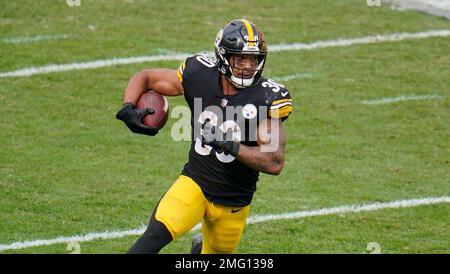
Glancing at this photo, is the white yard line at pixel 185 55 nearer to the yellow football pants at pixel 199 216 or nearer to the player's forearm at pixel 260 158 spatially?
the yellow football pants at pixel 199 216

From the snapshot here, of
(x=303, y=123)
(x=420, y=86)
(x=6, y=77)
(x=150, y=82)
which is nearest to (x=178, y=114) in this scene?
(x=303, y=123)

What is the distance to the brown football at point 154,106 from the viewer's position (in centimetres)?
685

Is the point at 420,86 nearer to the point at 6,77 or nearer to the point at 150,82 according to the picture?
the point at 6,77

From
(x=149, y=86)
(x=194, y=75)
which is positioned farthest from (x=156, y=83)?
(x=194, y=75)

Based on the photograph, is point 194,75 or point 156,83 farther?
point 156,83

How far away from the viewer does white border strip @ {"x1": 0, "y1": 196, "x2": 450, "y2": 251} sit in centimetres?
773

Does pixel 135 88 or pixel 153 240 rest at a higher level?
pixel 135 88

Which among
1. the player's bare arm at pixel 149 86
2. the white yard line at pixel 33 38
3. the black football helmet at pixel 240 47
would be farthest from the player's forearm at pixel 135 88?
the white yard line at pixel 33 38

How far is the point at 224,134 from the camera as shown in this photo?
21.5 ft

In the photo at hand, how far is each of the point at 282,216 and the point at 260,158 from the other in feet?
7.43

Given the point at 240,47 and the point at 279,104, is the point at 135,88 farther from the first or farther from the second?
the point at 279,104

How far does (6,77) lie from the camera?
1143cm

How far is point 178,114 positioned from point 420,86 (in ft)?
9.29

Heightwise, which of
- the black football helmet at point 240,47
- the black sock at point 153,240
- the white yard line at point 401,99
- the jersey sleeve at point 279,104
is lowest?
the white yard line at point 401,99
